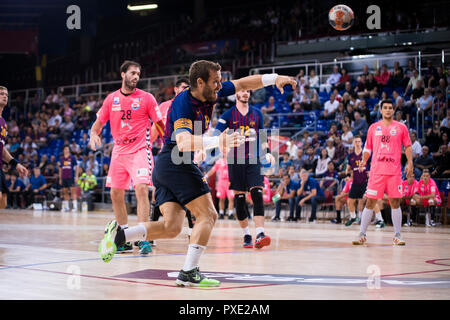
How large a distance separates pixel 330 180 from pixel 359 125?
2068 millimetres

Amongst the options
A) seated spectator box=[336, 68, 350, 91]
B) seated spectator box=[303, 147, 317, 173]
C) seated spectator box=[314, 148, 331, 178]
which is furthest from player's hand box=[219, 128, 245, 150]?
seated spectator box=[336, 68, 350, 91]

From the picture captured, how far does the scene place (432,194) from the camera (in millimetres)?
16047

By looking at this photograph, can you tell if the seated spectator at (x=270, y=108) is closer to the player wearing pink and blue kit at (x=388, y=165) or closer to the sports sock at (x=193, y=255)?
the player wearing pink and blue kit at (x=388, y=165)

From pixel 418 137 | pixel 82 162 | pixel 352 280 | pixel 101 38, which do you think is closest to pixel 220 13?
pixel 101 38

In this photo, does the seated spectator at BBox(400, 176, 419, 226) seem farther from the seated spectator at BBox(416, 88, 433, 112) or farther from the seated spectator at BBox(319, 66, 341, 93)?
the seated spectator at BBox(319, 66, 341, 93)

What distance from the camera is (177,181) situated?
5484 mm

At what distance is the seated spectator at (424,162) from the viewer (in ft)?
55.4

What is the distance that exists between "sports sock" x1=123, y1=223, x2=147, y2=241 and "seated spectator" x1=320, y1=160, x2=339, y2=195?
13.2m

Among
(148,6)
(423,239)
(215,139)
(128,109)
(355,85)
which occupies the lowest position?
(423,239)

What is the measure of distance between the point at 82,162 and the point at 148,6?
954 cm

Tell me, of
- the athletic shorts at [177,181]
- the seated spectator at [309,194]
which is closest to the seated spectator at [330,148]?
the seated spectator at [309,194]

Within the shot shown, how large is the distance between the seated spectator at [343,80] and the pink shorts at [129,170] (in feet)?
47.1

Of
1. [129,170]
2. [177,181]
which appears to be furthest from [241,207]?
[177,181]
